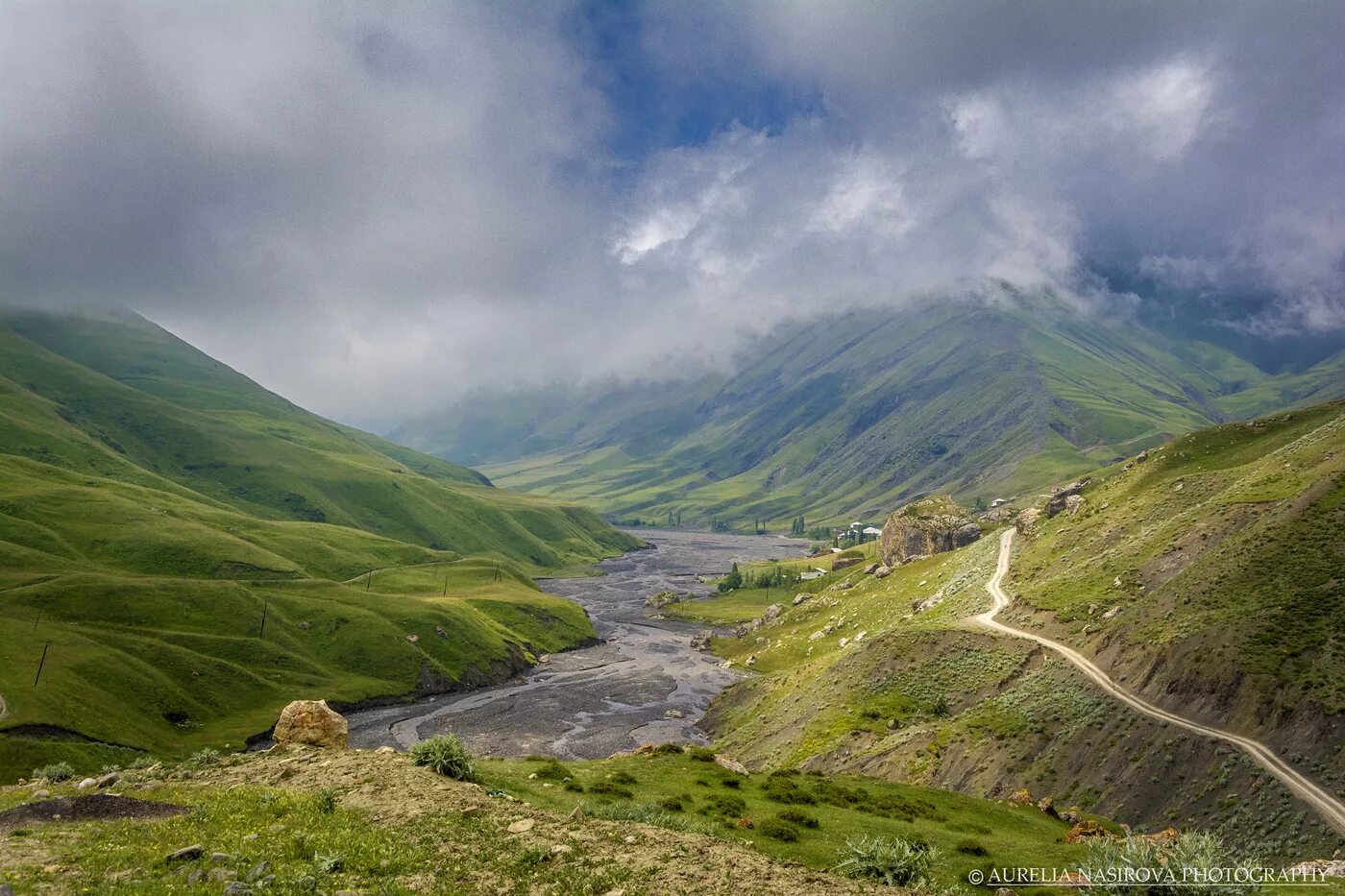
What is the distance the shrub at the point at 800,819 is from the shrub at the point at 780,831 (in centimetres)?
142

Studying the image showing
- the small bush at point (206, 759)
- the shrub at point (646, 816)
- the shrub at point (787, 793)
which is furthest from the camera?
the small bush at point (206, 759)

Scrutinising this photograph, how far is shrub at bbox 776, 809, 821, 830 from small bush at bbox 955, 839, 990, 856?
251 inches

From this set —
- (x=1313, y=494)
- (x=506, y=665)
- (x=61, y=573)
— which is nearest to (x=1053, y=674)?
(x=1313, y=494)

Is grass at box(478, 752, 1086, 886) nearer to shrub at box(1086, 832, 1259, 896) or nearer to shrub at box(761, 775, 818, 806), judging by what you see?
shrub at box(761, 775, 818, 806)

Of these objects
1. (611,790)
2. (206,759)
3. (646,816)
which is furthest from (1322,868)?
(206,759)

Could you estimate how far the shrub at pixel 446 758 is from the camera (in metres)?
34.6

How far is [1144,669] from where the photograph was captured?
207 feet

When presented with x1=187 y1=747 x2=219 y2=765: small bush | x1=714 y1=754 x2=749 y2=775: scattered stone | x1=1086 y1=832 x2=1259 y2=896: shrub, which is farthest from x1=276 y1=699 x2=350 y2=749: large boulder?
x1=1086 y1=832 x2=1259 y2=896: shrub

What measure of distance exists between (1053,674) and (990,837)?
4347cm

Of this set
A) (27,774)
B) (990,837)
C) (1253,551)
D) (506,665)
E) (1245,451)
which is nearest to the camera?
(990,837)

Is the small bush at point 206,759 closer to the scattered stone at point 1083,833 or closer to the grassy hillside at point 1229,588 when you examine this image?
the scattered stone at point 1083,833

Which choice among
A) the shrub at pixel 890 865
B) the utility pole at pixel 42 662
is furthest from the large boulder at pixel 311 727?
the utility pole at pixel 42 662

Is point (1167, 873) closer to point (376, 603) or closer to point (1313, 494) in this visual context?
point (1313, 494)

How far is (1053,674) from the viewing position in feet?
237
